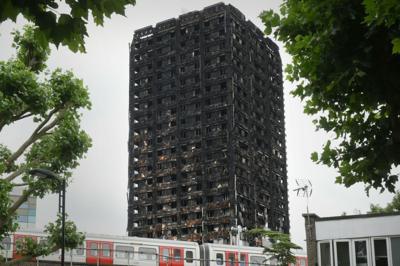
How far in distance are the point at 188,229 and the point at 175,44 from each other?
33.0m

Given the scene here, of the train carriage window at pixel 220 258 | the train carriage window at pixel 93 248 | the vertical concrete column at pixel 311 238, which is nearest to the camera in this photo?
the vertical concrete column at pixel 311 238

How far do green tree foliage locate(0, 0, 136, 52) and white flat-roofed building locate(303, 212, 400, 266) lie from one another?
20974mm

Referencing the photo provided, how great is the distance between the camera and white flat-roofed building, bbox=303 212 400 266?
24719 mm

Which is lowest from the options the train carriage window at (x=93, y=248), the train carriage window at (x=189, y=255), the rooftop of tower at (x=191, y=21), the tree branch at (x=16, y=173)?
the train carriage window at (x=189, y=255)

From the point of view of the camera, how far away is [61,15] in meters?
5.68

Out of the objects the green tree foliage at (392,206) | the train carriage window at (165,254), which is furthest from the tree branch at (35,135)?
the green tree foliage at (392,206)

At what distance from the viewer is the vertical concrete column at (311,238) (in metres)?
26.4

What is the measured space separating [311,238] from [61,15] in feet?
74.1

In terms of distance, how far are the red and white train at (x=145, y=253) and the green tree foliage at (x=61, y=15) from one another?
29874 mm

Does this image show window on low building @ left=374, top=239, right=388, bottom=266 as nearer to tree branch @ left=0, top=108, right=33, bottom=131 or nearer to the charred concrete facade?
tree branch @ left=0, top=108, right=33, bottom=131

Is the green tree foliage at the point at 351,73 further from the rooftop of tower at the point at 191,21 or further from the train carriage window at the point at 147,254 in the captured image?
the rooftop of tower at the point at 191,21

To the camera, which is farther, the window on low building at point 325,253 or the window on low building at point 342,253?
the window on low building at point 325,253

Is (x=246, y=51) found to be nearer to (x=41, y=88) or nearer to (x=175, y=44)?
(x=175, y=44)

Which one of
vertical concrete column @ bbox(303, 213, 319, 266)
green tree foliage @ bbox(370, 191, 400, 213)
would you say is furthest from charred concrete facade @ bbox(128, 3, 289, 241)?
vertical concrete column @ bbox(303, 213, 319, 266)
